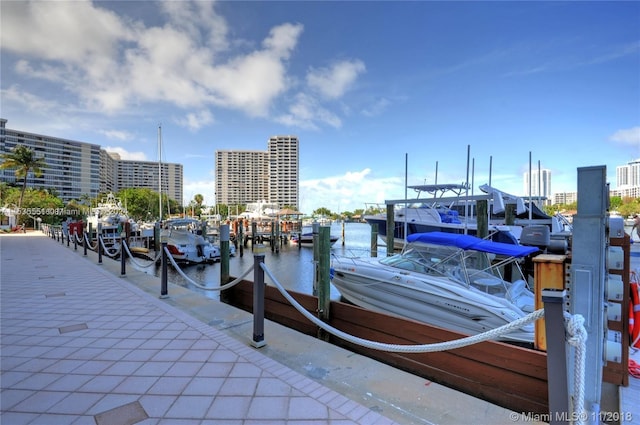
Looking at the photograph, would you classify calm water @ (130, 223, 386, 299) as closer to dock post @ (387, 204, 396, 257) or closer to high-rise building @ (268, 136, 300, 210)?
dock post @ (387, 204, 396, 257)

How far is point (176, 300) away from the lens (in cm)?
576

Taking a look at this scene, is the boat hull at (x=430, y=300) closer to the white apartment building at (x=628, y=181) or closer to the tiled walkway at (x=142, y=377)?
the tiled walkway at (x=142, y=377)

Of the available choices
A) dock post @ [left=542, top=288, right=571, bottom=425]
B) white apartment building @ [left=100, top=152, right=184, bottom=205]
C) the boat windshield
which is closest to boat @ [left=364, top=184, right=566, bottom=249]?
the boat windshield

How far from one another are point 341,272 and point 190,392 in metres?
5.17

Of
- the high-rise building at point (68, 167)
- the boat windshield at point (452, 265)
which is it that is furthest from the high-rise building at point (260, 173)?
the boat windshield at point (452, 265)

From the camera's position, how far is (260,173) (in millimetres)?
117500

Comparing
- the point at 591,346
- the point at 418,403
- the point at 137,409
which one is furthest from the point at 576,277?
the point at 137,409

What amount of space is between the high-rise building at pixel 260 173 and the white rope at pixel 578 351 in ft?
354

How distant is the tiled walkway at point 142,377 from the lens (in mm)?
2311

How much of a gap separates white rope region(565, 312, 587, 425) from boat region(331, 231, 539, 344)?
3655 mm

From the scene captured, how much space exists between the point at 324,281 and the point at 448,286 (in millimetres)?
2270

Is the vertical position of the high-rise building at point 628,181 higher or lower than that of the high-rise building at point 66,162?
lower

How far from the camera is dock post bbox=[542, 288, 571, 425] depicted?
1597mm

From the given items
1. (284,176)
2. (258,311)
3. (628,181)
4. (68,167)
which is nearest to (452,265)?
(258,311)
